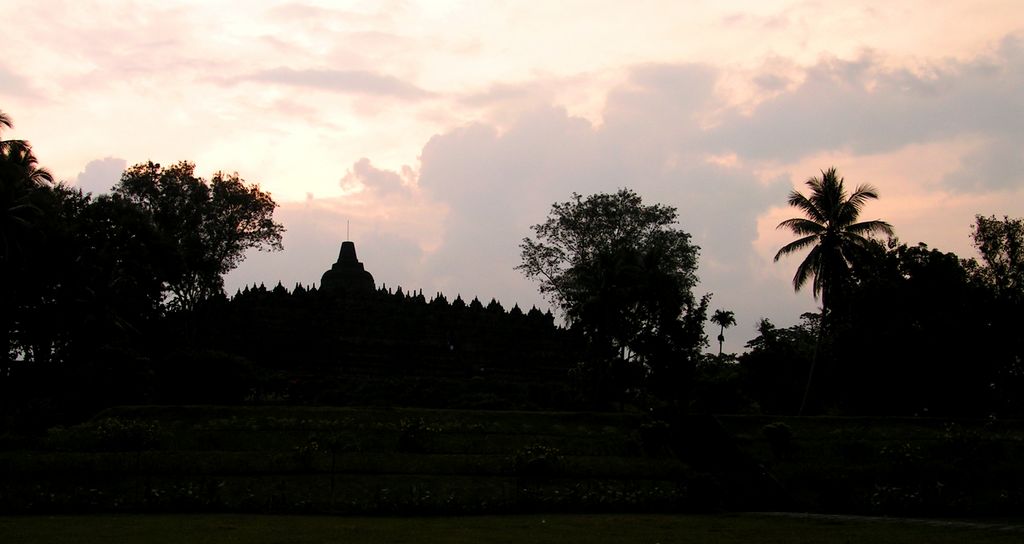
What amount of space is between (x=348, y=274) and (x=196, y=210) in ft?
63.1

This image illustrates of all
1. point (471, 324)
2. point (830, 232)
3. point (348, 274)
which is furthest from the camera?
point (348, 274)

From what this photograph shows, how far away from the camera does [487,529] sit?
1742cm

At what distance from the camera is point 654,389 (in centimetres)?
4441

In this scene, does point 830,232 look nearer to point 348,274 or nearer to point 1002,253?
point 1002,253

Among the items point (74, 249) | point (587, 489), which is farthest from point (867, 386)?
point (74, 249)

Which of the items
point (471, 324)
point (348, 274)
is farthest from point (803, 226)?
point (348, 274)

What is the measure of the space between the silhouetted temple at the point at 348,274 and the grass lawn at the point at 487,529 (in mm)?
48050

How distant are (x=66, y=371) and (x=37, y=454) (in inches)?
451

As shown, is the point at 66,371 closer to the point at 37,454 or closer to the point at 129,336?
the point at 129,336

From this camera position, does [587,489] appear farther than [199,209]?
No

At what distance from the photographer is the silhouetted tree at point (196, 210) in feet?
160

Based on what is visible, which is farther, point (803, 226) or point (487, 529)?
point (803, 226)

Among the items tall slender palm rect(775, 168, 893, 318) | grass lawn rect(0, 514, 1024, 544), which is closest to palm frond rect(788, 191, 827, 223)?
tall slender palm rect(775, 168, 893, 318)

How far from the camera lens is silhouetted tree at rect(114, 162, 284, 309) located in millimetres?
48719
